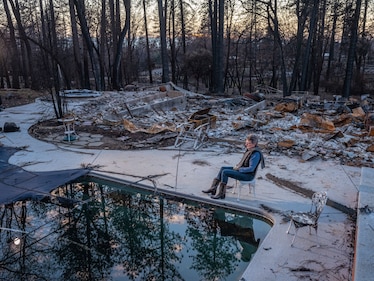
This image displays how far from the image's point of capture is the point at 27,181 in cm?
643

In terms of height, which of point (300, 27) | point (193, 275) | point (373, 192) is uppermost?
point (300, 27)

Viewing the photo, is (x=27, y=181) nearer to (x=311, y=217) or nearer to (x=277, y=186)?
(x=277, y=186)

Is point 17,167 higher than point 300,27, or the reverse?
point 300,27

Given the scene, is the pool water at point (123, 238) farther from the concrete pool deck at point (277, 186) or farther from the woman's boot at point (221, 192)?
the concrete pool deck at point (277, 186)

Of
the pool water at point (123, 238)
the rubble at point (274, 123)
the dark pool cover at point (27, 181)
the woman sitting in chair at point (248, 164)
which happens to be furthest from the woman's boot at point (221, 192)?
the dark pool cover at point (27, 181)

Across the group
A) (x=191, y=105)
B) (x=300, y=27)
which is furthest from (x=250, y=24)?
(x=191, y=105)

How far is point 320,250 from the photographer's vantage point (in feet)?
13.5

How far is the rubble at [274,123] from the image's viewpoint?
834 cm

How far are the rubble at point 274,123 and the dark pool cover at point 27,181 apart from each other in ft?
11.4

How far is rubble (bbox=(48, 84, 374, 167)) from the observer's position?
27.4ft

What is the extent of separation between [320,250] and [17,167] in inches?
242

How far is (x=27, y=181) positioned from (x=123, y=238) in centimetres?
272

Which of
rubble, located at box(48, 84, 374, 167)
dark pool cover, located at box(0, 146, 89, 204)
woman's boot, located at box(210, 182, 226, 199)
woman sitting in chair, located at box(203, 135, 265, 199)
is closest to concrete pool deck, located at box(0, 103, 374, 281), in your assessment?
woman's boot, located at box(210, 182, 226, 199)

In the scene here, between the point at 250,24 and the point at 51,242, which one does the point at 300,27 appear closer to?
the point at 250,24
